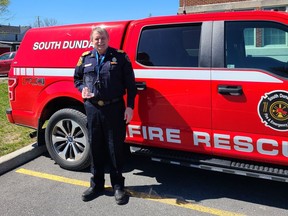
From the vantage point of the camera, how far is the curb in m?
4.62

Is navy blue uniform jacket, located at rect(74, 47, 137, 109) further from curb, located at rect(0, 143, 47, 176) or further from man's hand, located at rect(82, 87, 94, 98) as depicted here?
curb, located at rect(0, 143, 47, 176)

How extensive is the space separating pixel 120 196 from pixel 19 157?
77.4 inches

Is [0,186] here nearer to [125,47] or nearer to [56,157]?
[56,157]

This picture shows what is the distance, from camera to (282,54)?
3.31 metres

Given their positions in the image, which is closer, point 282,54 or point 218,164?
point 282,54

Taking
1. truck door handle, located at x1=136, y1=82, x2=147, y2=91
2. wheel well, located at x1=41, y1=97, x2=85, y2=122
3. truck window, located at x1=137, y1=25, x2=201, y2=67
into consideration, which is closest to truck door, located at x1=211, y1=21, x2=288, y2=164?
truck window, located at x1=137, y1=25, x2=201, y2=67

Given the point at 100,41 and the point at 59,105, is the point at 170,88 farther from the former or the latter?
the point at 59,105

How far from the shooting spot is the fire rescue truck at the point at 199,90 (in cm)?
329

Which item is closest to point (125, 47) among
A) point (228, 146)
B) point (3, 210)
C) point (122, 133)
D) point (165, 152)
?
point (122, 133)

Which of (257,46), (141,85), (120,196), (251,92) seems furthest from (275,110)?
(120,196)

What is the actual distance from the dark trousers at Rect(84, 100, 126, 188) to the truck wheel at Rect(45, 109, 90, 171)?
0.53 m

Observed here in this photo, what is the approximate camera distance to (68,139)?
14.7 feet

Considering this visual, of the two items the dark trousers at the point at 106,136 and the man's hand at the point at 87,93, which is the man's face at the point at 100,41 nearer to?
the man's hand at the point at 87,93

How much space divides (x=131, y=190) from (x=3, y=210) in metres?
1.40
